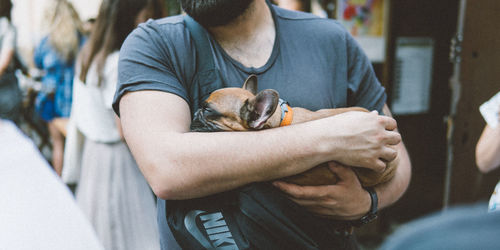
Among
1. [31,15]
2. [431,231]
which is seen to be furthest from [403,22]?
[31,15]

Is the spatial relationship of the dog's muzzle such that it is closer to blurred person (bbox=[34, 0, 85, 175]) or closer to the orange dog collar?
the orange dog collar

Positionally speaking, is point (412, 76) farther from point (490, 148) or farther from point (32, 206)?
point (32, 206)

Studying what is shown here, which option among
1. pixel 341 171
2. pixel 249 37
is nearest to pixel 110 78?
pixel 249 37

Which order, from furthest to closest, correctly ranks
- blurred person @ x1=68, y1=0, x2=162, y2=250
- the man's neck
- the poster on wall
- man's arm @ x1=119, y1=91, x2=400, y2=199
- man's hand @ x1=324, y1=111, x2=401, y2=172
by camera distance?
the poster on wall < blurred person @ x1=68, y1=0, x2=162, y2=250 < the man's neck < man's hand @ x1=324, y1=111, x2=401, y2=172 < man's arm @ x1=119, y1=91, x2=400, y2=199

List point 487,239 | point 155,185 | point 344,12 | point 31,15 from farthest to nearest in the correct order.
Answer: point 31,15 → point 344,12 → point 155,185 → point 487,239

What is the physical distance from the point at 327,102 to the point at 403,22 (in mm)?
3648

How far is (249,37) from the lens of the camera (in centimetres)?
177

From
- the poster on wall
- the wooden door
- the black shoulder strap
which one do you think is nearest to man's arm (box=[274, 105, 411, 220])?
the black shoulder strap

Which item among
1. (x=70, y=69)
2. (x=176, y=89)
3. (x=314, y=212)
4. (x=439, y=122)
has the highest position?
(x=176, y=89)

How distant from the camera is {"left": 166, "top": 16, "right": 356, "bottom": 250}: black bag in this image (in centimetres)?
136

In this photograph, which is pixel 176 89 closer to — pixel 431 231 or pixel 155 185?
pixel 155 185

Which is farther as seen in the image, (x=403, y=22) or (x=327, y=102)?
(x=403, y=22)

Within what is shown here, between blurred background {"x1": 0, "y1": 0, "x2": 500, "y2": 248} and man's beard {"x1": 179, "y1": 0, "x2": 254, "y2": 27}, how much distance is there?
2.60 metres

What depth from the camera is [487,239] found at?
1.57 ft
